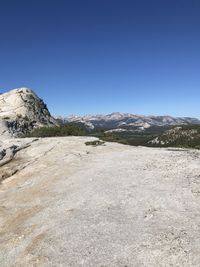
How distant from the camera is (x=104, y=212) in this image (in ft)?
78.1

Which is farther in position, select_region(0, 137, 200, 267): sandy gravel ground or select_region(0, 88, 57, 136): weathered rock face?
select_region(0, 88, 57, 136): weathered rock face

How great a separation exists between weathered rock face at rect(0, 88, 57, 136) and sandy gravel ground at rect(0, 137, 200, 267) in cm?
3350

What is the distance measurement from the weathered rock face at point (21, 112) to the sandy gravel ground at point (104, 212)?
110 feet

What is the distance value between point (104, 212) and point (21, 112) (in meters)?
62.0

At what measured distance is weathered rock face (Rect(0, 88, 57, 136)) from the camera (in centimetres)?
7344

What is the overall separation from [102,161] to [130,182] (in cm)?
963

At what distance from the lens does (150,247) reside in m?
18.4

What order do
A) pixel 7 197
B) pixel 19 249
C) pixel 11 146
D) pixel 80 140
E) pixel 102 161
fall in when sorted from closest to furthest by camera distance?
1. pixel 19 249
2. pixel 7 197
3. pixel 102 161
4. pixel 11 146
5. pixel 80 140

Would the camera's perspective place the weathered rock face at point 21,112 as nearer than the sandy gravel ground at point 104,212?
No

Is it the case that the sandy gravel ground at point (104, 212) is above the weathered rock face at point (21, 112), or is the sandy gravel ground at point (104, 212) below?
below

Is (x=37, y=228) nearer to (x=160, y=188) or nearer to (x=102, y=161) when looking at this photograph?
(x=160, y=188)

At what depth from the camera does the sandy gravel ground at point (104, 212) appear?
723 inches

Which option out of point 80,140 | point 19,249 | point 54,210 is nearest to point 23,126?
point 80,140

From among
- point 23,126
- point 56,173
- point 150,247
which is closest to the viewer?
point 150,247
